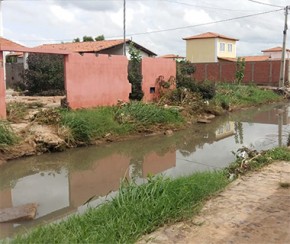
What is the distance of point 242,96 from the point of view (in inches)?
845

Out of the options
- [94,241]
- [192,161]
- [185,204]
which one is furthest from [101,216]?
[192,161]

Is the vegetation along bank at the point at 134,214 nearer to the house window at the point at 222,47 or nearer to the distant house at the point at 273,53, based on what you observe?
the house window at the point at 222,47

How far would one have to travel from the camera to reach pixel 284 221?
171 inches

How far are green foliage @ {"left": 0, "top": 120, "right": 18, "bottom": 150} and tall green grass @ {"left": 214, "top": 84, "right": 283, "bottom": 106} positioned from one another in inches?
438

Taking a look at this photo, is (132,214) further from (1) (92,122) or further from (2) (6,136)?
(1) (92,122)

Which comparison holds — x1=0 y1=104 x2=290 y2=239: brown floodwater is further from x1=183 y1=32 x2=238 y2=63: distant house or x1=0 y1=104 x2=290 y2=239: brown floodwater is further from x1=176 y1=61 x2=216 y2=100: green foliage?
x1=183 y1=32 x2=238 y2=63: distant house

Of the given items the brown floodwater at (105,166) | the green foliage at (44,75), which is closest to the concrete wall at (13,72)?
the green foliage at (44,75)

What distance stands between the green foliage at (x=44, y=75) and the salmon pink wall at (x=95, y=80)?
5773mm

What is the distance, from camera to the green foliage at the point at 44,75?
61.9 feet

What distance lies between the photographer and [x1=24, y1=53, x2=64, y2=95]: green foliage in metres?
18.9

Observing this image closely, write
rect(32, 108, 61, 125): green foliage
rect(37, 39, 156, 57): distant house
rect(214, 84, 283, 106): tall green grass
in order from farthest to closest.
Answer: rect(37, 39, 156, 57): distant house, rect(214, 84, 283, 106): tall green grass, rect(32, 108, 61, 125): green foliage

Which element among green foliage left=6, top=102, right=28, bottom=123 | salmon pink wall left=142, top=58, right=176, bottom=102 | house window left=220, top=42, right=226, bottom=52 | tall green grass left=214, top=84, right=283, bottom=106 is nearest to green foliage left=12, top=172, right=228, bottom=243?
green foliage left=6, top=102, right=28, bottom=123

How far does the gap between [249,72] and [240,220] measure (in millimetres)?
28283

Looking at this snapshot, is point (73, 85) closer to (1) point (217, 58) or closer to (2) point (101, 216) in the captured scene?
(2) point (101, 216)
